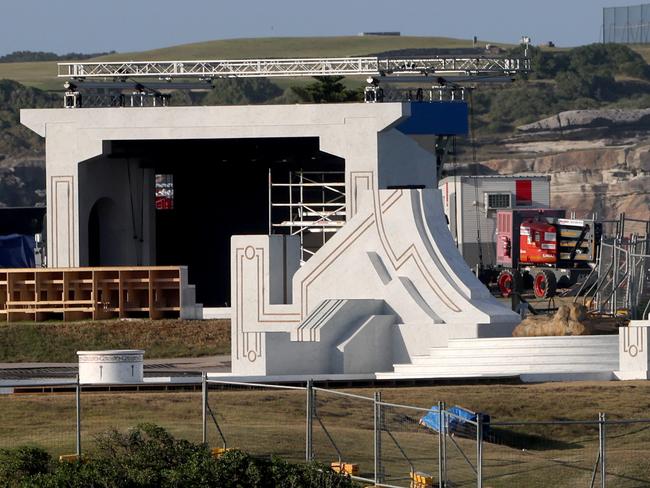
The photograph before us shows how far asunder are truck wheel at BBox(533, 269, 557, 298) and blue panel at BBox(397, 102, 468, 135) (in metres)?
7.94

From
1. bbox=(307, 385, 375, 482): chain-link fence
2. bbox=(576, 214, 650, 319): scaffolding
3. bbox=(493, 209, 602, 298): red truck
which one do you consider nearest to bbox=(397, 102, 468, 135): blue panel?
bbox=(493, 209, 602, 298): red truck

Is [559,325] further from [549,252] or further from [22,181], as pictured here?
[22,181]

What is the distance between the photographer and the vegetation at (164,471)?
2798 centimetres

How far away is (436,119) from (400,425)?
27862 mm

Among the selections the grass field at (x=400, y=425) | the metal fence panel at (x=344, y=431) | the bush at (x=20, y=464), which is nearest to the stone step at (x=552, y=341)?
the grass field at (x=400, y=425)

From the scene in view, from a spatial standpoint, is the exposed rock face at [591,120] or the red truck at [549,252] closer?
the red truck at [549,252]

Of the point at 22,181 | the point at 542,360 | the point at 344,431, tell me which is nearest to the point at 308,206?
the point at 542,360

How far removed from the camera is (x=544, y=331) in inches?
1838

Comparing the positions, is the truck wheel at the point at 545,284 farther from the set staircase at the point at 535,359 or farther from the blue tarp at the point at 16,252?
the set staircase at the point at 535,359

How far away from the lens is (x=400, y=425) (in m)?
37.1

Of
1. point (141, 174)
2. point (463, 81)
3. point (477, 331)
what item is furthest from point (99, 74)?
point (477, 331)

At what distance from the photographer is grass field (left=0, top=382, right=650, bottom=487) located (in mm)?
31844

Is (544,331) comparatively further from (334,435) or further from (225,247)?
(225,247)

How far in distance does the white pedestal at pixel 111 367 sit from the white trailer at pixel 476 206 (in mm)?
48249
